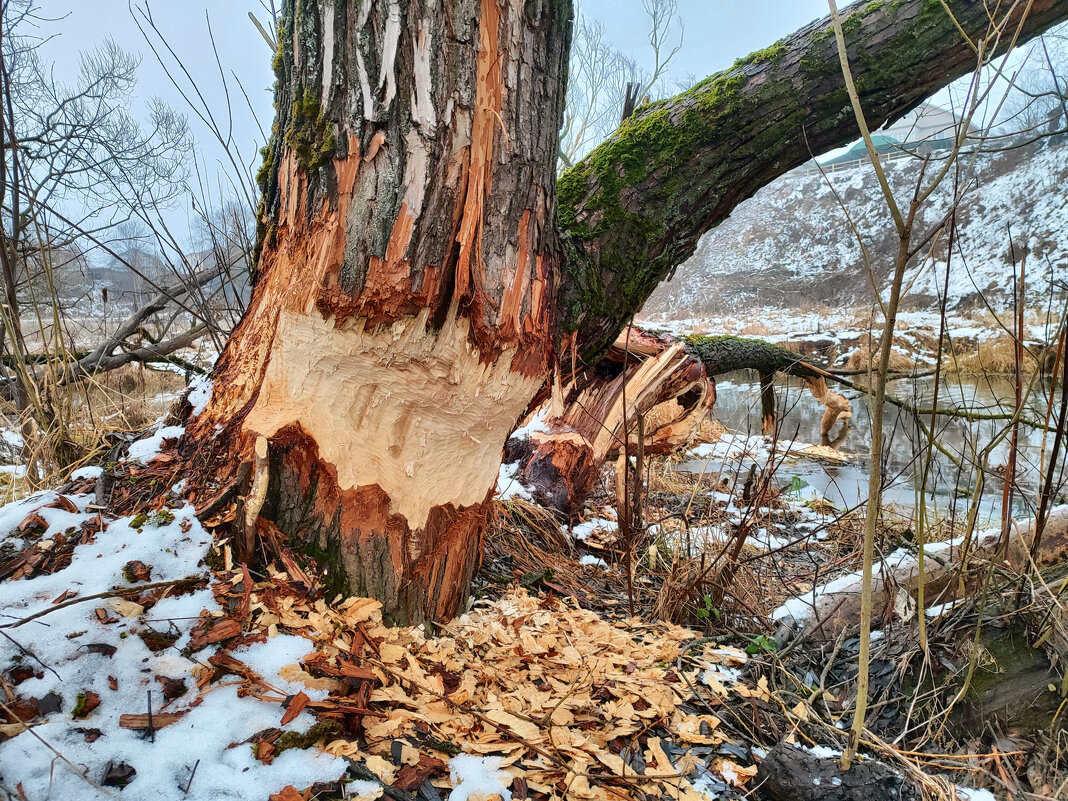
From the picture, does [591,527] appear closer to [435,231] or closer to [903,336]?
[435,231]

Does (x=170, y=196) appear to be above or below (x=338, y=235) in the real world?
above

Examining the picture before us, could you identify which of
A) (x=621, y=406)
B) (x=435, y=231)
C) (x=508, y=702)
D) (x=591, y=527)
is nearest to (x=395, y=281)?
(x=435, y=231)

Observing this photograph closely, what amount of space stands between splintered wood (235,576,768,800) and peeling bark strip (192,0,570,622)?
0.19 meters

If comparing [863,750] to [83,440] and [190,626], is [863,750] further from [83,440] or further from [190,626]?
[83,440]

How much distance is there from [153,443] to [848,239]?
109 feet

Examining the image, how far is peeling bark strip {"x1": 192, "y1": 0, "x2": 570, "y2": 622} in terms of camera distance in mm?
1249

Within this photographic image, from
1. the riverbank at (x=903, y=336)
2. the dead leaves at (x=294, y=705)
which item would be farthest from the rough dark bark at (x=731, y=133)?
the riverbank at (x=903, y=336)

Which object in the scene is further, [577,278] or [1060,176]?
[1060,176]

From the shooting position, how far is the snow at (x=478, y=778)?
3.28ft

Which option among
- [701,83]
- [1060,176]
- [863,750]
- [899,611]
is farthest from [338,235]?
[1060,176]

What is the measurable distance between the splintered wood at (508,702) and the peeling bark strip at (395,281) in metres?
0.19

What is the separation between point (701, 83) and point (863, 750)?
193 centimetres

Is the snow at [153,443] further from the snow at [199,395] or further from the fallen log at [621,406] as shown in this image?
the fallen log at [621,406]

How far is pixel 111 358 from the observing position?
3.83m
